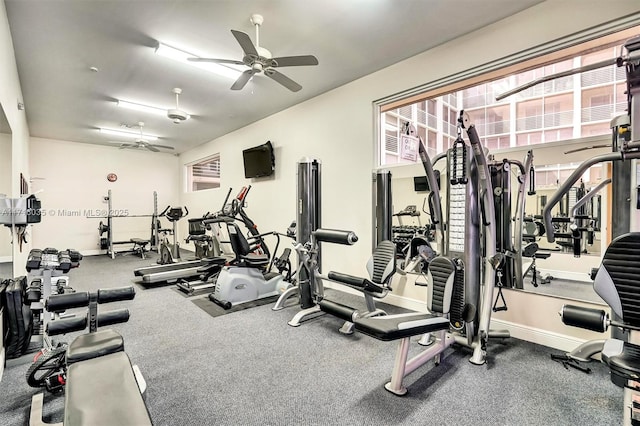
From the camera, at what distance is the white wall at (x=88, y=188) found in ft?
24.8

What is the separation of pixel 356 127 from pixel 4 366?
14.0 ft

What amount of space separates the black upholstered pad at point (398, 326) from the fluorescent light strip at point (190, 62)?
339 centimetres

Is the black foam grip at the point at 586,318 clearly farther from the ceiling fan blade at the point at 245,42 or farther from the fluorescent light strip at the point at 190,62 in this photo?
the fluorescent light strip at the point at 190,62

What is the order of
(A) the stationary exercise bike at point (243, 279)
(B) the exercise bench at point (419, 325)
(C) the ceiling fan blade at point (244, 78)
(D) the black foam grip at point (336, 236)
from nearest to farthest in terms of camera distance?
1. (B) the exercise bench at point (419, 325)
2. (D) the black foam grip at point (336, 236)
3. (C) the ceiling fan blade at point (244, 78)
4. (A) the stationary exercise bike at point (243, 279)

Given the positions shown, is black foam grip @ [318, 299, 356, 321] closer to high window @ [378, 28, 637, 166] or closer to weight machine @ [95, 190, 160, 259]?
high window @ [378, 28, 637, 166]

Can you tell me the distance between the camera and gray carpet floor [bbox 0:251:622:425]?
5.69ft

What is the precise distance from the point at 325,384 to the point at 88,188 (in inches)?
349

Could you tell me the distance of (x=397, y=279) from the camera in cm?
383

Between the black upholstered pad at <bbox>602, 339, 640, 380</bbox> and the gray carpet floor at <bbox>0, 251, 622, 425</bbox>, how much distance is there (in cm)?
60

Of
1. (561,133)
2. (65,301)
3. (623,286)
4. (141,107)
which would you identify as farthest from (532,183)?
(141,107)

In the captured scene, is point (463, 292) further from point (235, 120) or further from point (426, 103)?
point (235, 120)

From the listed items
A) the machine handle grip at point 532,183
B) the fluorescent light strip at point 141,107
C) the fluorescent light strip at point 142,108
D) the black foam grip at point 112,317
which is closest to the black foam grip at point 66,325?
the black foam grip at point 112,317

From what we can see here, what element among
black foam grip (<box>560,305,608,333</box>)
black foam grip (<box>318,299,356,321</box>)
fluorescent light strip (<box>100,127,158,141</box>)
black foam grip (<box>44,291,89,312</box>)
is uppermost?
fluorescent light strip (<box>100,127,158,141</box>)

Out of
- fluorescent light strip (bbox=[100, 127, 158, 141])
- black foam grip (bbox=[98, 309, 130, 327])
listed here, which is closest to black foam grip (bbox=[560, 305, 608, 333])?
black foam grip (bbox=[98, 309, 130, 327])
